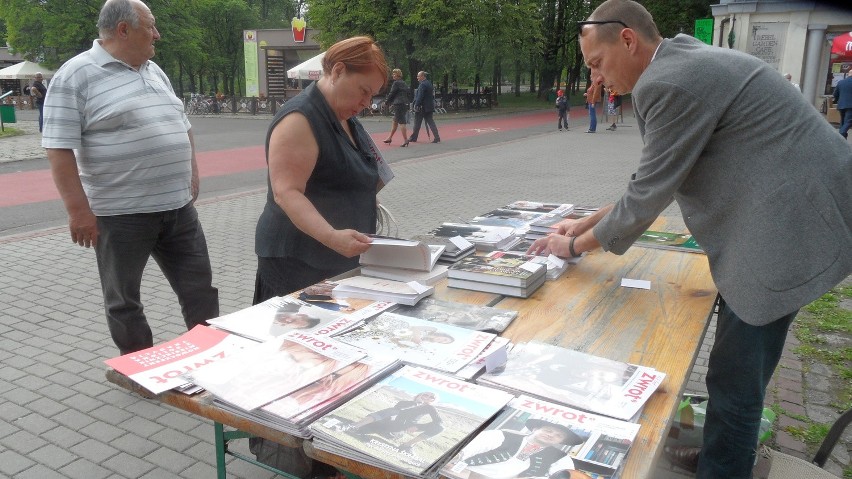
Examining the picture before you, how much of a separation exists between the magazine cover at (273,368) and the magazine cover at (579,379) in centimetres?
39

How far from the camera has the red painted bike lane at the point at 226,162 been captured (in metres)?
9.66

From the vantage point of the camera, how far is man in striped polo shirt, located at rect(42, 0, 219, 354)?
2855 mm

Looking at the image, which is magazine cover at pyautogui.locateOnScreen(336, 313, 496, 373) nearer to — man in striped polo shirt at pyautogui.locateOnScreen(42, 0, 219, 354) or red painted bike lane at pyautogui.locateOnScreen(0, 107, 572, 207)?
man in striped polo shirt at pyautogui.locateOnScreen(42, 0, 219, 354)

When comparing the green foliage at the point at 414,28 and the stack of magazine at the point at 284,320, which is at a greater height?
the green foliage at the point at 414,28

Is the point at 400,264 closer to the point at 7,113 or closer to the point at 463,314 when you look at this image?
the point at 463,314

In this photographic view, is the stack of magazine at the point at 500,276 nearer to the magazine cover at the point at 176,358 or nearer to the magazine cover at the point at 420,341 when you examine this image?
the magazine cover at the point at 420,341

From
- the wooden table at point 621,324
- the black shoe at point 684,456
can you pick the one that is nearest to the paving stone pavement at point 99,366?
the black shoe at point 684,456

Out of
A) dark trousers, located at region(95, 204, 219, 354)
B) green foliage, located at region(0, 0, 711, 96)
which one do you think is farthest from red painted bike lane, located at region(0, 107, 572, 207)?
dark trousers, located at region(95, 204, 219, 354)

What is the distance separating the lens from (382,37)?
92.3 ft

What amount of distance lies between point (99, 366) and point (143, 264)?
103 centimetres

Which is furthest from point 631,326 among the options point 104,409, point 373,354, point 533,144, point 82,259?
point 533,144

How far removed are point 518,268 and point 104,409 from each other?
2299 mm

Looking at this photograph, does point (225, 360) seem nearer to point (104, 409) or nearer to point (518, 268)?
point (518, 268)

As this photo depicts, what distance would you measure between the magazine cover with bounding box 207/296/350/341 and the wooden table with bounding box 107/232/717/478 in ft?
0.94
